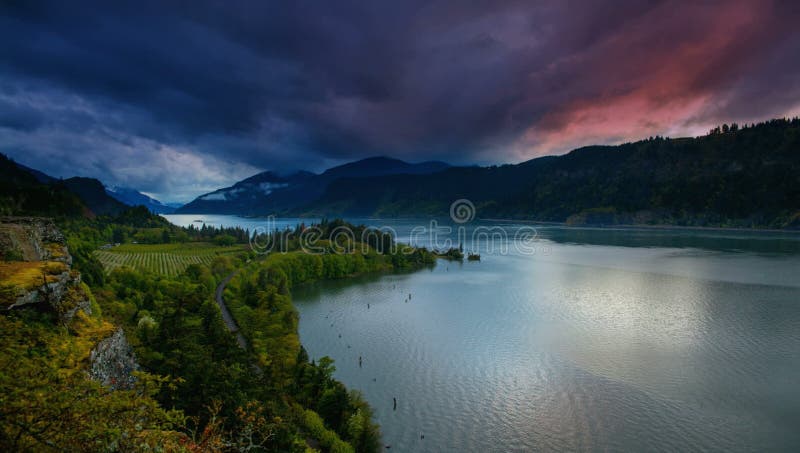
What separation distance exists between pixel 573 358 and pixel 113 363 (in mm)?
45531

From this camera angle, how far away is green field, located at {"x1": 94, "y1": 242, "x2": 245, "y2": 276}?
78.7 metres

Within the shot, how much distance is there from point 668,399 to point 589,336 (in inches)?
685

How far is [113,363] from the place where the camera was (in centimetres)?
1337

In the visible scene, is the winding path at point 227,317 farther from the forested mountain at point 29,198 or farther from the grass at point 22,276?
the forested mountain at point 29,198

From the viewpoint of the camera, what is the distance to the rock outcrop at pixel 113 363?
39.9 ft

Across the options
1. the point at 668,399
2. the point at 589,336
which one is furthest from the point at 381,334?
the point at 668,399

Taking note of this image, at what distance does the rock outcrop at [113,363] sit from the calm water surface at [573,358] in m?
21.6

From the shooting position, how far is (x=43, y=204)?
101 metres

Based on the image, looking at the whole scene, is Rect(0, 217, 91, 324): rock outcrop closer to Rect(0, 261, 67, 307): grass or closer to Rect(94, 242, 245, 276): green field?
Rect(0, 261, 67, 307): grass

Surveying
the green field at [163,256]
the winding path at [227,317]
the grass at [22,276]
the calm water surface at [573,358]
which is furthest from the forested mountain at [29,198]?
the grass at [22,276]

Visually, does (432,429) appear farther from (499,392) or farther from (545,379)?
(545,379)

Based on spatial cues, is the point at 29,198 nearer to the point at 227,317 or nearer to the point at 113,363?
the point at 227,317

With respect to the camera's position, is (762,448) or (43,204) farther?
(43,204)

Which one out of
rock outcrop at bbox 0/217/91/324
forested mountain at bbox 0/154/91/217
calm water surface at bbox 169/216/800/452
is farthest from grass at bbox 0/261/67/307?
forested mountain at bbox 0/154/91/217
